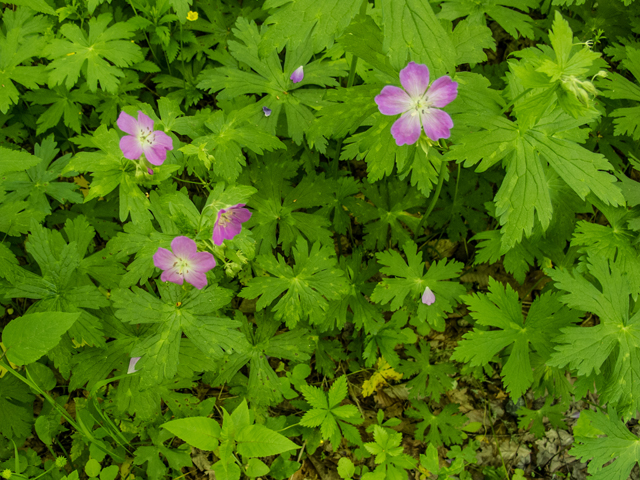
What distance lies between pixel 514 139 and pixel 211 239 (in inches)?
57.9

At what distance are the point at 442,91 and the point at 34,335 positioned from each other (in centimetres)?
194

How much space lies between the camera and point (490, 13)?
280cm

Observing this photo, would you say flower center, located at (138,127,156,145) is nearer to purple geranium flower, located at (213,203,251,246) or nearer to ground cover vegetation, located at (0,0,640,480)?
ground cover vegetation, located at (0,0,640,480)

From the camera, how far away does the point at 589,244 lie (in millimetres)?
2498

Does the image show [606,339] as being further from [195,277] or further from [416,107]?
[195,277]

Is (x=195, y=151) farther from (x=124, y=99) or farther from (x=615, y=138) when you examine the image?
(x=615, y=138)

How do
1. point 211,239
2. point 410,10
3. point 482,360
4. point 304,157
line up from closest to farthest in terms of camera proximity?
point 410,10
point 211,239
point 482,360
point 304,157

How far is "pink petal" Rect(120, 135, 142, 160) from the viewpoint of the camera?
6.28ft

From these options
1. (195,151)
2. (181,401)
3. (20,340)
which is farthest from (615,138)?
(20,340)

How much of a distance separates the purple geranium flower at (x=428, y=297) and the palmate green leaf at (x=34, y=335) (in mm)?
1909

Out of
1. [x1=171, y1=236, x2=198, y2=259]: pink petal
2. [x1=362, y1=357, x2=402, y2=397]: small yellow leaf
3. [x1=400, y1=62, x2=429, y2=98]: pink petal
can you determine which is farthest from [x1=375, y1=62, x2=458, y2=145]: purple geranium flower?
[x1=362, y1=357, x2=402, y2=397]: small yellow leaf

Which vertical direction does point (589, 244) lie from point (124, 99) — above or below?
below

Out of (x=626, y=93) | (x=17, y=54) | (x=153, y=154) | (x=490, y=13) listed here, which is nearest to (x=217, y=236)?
(x=153, y=154)

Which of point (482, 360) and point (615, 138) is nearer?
point (482, 360)
